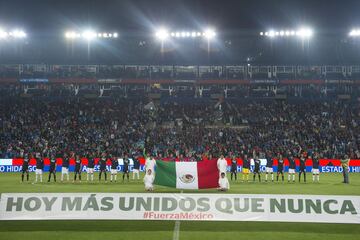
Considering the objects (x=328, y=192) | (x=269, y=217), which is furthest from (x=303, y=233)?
(x=328, y=192)

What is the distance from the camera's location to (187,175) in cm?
2297

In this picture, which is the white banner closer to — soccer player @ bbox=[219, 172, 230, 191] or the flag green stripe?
soccer player @ bbox=[219, 172, 230, 191]

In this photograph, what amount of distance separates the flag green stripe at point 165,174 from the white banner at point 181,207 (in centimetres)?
994

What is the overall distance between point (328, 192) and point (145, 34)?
1684 inches

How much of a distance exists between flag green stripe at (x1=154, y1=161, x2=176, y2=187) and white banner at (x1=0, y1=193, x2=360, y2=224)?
9.94 m

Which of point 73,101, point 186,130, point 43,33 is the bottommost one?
point 186,130

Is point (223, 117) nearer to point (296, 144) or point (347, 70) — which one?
point (296, 144)

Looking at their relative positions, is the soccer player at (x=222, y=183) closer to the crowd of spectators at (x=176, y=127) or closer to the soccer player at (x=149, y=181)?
the soccer player at (x=149, y=181)

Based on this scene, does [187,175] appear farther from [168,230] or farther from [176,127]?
[176,127]

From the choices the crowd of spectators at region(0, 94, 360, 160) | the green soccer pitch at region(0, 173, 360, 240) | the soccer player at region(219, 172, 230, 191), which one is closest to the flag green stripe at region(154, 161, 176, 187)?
the soccer player at region(219, 172, 230, 191)

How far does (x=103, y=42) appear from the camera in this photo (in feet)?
208

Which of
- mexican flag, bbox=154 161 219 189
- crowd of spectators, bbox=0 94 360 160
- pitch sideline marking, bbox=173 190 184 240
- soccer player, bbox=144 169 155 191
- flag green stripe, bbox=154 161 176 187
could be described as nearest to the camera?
pitch sideline marking, bbox=173 190 184 240

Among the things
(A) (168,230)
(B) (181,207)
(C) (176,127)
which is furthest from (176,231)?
(C) (176,127)

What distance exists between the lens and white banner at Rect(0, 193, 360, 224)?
42.0 ft
